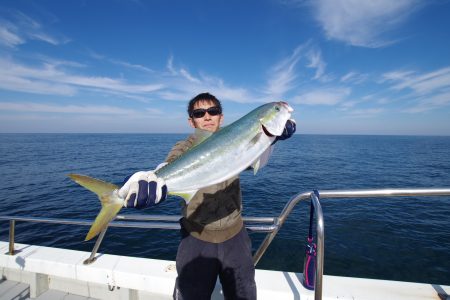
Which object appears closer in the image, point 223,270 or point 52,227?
point 223,270

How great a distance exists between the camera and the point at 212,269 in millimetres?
3305

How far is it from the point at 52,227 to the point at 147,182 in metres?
16.4

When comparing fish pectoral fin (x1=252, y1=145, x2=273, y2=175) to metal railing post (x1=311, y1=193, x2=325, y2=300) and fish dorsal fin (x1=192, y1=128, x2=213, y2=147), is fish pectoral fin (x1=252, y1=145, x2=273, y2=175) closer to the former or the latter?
fish dorsal fin (x1=192, y1=128, x2=213, y2=147)

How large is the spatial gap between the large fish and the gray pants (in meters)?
0.81

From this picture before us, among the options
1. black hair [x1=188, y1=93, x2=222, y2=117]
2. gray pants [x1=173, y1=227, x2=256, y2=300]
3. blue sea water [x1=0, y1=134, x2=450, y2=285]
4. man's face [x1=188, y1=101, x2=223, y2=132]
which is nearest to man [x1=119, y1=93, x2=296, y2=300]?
gray pants [x1=173, y1=227, x2=256, y2=300]

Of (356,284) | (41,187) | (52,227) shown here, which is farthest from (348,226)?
(41,187)

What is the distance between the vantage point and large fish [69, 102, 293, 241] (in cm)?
301

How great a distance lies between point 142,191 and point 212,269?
1463mm

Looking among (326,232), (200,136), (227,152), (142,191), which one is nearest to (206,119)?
(200,136)

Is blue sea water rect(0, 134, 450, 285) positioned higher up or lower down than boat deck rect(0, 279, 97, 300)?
lower down

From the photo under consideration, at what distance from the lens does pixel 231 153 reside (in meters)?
3.11

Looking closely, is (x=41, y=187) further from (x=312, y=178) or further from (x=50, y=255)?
(x=312, y=178)

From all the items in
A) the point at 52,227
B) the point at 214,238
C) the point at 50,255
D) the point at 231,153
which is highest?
the point at 231,153

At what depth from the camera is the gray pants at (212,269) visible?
10.8 feet
